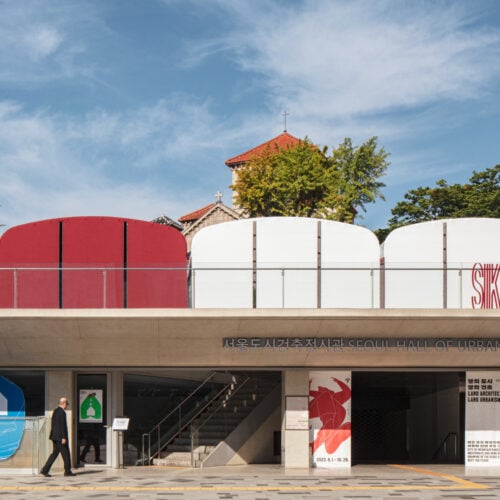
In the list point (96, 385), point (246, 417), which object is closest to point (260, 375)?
point (246, 417)

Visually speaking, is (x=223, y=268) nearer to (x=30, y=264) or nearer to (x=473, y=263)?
(x=30, y=264)

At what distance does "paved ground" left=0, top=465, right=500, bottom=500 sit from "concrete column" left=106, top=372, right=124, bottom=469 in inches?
17.6

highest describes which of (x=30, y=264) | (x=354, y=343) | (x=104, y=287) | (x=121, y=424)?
(x=30, y=264)

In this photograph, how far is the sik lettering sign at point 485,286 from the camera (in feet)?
72.0

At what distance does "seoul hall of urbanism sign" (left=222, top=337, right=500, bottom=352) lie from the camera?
22.4 m

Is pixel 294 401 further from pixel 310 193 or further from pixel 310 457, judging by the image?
pixel 310 193

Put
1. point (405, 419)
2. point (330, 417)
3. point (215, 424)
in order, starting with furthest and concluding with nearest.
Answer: point (405, 419) < point (215, 424) < point (330, 417)

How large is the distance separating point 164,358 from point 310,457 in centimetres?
488

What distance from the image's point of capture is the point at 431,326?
71.9 feet

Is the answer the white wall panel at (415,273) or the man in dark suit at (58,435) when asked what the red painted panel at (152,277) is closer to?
the man in dark suit at (58,435)

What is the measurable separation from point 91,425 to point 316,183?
29621 mm

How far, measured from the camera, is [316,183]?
166 feet

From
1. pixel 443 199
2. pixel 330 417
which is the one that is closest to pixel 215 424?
pixel 330 417

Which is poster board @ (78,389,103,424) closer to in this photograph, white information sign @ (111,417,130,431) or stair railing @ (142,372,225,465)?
white information sign @ (111,417,130,431)
